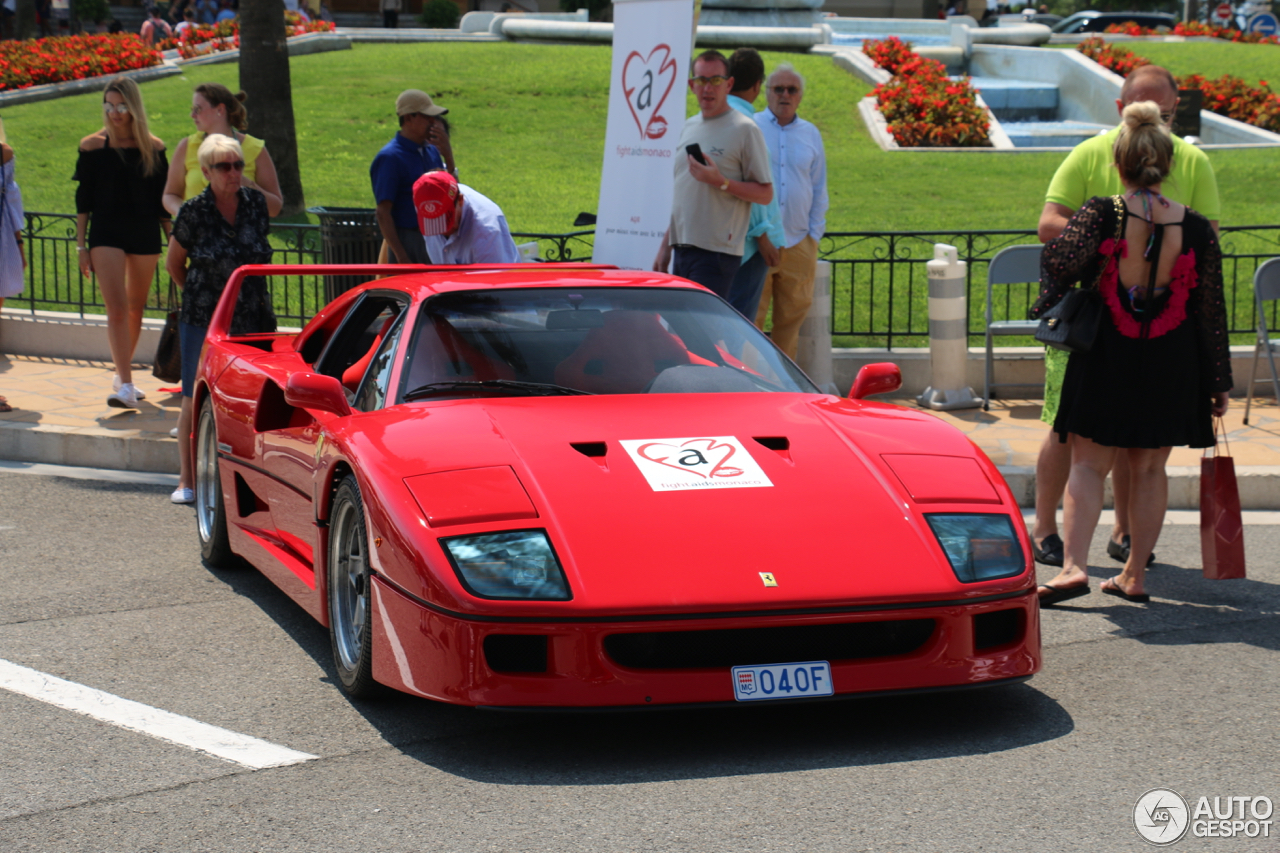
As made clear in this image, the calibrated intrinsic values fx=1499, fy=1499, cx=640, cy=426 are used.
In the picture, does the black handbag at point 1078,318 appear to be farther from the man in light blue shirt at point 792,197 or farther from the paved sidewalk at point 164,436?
the man in light blue shirt at point 792,197

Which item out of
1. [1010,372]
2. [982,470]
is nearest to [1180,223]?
[982,470]

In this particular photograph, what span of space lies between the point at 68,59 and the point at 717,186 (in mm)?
23328

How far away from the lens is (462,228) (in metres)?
7.27

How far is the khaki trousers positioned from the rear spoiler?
3.17 meters

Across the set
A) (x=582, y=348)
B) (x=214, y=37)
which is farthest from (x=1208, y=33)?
(x=582, y=348)

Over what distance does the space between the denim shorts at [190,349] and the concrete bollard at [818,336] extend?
4016 mm

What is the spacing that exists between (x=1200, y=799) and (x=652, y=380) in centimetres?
229

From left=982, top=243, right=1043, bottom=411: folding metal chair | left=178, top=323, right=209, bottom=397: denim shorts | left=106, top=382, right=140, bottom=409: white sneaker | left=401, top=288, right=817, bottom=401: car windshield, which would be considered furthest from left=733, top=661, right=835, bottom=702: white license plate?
left=106, top=382, right=140, bottom=409: white sneaker

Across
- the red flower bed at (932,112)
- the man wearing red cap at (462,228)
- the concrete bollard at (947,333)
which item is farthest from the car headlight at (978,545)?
the red flower bed at (932,112)

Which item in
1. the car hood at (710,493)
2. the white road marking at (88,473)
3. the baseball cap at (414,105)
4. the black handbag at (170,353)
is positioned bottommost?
the white road marking at (88,473)

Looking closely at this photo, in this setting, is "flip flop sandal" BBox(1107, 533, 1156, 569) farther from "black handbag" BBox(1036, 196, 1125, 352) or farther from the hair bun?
the hair bun

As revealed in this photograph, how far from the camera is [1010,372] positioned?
10148mm

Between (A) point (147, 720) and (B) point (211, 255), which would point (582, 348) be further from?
(B) point (211, 255)

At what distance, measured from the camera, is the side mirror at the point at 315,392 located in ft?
15.9
